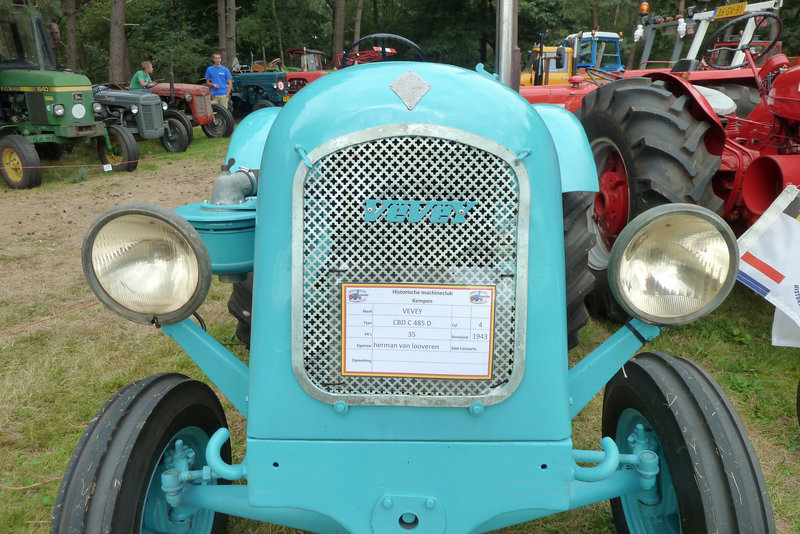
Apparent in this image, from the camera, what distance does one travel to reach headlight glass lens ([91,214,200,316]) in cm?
144

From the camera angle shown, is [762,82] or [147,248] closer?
[147,248]

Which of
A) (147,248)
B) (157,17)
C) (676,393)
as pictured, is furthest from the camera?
(157,17)

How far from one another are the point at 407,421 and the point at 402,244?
408 millimetres

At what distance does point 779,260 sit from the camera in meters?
2.60

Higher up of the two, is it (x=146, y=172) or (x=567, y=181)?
(x=567, y=181)

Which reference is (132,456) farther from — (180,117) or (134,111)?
(180,117)

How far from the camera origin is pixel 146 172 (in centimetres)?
885

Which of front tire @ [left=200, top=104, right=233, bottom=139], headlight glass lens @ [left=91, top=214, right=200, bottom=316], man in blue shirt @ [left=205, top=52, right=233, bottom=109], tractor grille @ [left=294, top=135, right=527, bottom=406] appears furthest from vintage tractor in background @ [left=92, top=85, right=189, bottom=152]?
tractor grille @ [left=294, top=135, right=527, bottom=406]

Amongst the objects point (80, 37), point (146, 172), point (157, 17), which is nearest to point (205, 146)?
point (146, 172)

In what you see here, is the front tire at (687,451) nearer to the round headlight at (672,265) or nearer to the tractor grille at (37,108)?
the round headlight at (672,265)

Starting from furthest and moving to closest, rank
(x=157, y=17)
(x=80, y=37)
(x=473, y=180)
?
(x=80, y=37), (x=157, y=17), (x=473, y=180)

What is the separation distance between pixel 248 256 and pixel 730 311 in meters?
3.06

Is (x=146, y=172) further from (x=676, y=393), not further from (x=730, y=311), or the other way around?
(x=676, y=393)

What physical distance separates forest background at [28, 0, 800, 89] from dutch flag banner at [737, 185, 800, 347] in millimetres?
17064
